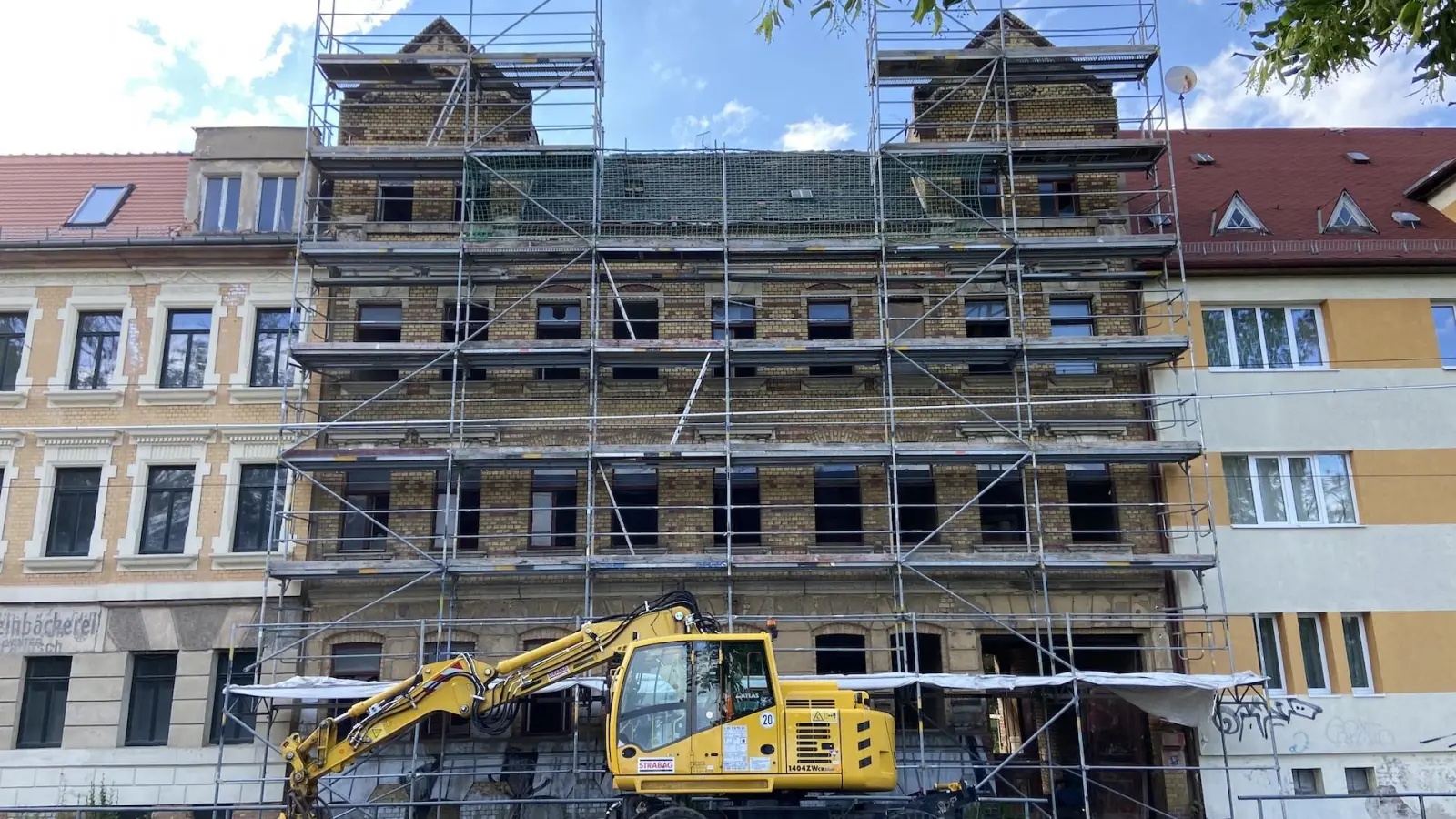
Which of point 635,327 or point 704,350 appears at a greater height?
point 635,327

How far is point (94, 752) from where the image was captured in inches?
711

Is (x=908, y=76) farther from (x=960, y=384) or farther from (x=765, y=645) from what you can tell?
(x=765, y=645)

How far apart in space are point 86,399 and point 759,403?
12.0 meters

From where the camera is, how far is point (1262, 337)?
20.1 meters

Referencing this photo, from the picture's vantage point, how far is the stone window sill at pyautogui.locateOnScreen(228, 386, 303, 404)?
19594 millimetres

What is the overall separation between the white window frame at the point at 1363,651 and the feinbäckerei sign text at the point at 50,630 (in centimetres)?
2092

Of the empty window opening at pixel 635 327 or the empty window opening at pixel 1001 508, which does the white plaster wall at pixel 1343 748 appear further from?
the empty window opening at pixel 635 327

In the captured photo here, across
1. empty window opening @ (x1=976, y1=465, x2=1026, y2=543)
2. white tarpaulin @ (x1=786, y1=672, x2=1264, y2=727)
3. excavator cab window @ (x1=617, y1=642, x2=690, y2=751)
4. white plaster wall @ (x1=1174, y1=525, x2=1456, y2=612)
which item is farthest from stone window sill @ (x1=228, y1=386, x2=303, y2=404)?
white plaster wall @ (x1=1174, y1=525, x2=1456, y2=612)

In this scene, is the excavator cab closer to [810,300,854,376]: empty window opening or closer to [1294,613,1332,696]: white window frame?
[810,300,854,376]: empty window opening

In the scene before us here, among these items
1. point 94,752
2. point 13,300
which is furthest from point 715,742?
point 13,300

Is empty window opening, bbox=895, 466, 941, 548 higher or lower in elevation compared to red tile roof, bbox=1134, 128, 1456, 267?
lower

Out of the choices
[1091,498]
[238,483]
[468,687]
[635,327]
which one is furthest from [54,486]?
[1091,498]

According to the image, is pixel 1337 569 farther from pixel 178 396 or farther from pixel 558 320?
pixel 178 396

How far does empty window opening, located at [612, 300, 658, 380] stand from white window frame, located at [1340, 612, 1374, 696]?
12.5m
